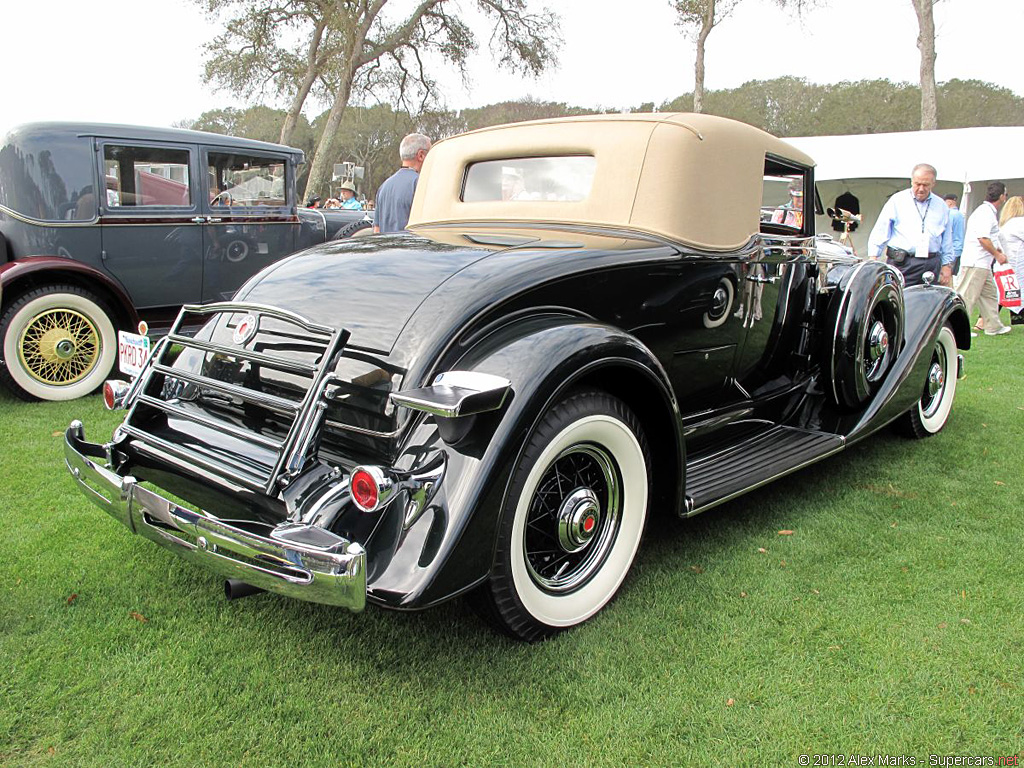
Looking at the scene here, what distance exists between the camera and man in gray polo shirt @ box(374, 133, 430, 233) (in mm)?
5676

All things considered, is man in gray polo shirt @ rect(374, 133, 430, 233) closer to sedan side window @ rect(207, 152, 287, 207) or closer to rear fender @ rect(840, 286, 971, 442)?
sedan side window @ rect(207, 152, 287, 207)

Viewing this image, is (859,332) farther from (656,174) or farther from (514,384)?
(514,384)

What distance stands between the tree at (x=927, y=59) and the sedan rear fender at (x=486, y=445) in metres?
17.1

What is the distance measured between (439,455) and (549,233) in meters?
1.37

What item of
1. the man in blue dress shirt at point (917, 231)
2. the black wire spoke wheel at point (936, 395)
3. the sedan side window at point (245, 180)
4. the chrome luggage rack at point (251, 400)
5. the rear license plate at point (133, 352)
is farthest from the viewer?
the man in blue dress shirt at point (917, 231)

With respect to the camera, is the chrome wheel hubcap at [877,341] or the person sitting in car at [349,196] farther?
the person sitting in car at [349,196]

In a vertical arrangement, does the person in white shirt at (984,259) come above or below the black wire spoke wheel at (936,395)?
above

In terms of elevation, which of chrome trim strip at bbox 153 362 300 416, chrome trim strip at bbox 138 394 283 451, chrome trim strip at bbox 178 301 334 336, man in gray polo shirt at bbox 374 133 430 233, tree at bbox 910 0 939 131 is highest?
tree at bbox 910 0 939 131

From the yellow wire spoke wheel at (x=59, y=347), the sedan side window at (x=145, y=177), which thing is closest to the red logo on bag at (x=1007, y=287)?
the sedan side window at (x=145, y=177)

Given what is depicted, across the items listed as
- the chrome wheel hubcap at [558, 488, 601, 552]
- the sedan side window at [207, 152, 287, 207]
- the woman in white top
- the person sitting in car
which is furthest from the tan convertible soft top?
the person sitting in car

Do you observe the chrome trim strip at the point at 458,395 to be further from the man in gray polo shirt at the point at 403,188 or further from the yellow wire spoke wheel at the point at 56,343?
the yellow wire spoke wheel at the point at 56,343

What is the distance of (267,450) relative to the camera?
232 cm

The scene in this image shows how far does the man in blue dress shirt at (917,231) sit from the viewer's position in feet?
22.0

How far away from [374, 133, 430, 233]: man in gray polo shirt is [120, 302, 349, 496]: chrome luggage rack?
3067mm
